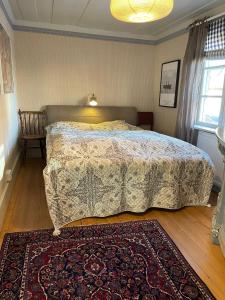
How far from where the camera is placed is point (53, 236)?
2.05m

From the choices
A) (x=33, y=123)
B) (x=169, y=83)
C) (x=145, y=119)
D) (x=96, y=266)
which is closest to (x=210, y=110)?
(x=169, y=83)

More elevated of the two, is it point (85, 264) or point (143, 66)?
point (143, 66)

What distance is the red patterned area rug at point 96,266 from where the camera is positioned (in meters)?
1.50

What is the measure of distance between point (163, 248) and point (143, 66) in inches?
145

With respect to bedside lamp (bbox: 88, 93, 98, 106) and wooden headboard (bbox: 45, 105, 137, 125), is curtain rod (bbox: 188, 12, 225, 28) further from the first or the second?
bedside lamp (bbox: 88, 93, 98, 106)

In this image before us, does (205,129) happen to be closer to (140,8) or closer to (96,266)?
(140,8)

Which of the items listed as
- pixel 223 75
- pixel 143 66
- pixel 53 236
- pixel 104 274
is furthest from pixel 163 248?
pixel 143 66

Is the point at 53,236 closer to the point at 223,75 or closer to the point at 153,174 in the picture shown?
the point at 153,174

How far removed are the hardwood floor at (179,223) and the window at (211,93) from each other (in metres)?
1.11

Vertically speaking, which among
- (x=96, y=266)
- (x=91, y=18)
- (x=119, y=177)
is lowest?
(x=96, y=266)

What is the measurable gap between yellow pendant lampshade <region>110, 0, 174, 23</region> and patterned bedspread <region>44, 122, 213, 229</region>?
1302 millimetres

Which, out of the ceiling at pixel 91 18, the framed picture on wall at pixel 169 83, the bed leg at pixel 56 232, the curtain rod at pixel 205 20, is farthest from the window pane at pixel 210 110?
the bed leg at pixel 56 232

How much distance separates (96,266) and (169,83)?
3344 mm

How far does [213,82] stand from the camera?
3158mm
